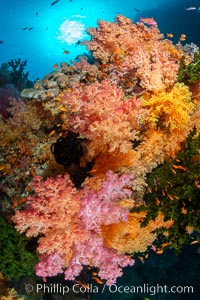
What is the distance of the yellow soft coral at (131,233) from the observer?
4.54 metres

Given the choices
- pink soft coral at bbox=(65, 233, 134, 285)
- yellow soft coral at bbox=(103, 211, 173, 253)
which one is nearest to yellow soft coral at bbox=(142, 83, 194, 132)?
yellow soft coral at bbox=(103, 211, 173, 253)

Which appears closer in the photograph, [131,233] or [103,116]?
[103,116]

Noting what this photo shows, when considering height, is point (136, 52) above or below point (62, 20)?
below

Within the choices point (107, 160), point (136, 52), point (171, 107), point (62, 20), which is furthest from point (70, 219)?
point (62, 20)

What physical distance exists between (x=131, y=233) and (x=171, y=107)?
241 centimetres

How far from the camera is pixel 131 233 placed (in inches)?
195

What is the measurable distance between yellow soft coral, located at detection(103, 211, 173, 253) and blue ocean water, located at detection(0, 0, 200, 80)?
6.17 meters

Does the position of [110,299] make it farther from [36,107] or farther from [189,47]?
[189,47]

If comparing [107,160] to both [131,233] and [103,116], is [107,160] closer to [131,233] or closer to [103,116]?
[103,116]

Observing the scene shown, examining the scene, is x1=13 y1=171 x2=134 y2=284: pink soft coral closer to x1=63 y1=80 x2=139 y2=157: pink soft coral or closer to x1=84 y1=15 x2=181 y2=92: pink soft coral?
x1=63 y1=80 x2=139 y2=157: pink soft coral

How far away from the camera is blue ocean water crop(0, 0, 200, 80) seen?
29188 millimetres

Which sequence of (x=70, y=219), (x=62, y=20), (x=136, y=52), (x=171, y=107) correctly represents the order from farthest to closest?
(x=62, y=20)
(x=136, y=52)
(x=171, y=107)
(x=70, y=219)

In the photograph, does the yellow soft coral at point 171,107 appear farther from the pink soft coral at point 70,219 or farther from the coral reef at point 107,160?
the pink soft coral at point 70,219

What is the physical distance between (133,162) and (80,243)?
1536 millimetres
